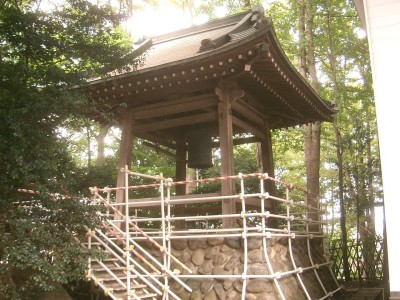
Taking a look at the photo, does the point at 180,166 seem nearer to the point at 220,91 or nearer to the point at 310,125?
the point at 220,91

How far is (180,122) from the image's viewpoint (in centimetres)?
816

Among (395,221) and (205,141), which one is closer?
(395,221)

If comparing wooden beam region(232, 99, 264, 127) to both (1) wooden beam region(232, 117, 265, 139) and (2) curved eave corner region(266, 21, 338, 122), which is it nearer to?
(1) wooden beam region(232, 117, 265, 139)

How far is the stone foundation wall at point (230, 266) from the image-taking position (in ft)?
19.6

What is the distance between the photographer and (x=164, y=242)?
641 cm

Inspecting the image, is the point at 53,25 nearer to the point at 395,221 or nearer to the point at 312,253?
the point at 395,221

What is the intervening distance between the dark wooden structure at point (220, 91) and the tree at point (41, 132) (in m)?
1.21

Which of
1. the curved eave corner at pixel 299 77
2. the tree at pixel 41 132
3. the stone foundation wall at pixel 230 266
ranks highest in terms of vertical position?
the curved eave corner at pixel 299 77

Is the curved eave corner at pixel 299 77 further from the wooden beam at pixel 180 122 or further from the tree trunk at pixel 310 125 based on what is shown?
the wooden beam at pixel 180 122

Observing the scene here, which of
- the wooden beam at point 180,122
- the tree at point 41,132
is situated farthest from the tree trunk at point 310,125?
the tree at point 41,132

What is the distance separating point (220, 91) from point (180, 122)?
4.33 ft

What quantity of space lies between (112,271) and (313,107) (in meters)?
5.90

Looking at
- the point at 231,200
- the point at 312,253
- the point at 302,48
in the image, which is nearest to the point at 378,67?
the point at 231,200

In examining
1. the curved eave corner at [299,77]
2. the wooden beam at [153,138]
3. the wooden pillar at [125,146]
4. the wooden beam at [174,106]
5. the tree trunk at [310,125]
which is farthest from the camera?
the tree trunk at [310,125]
